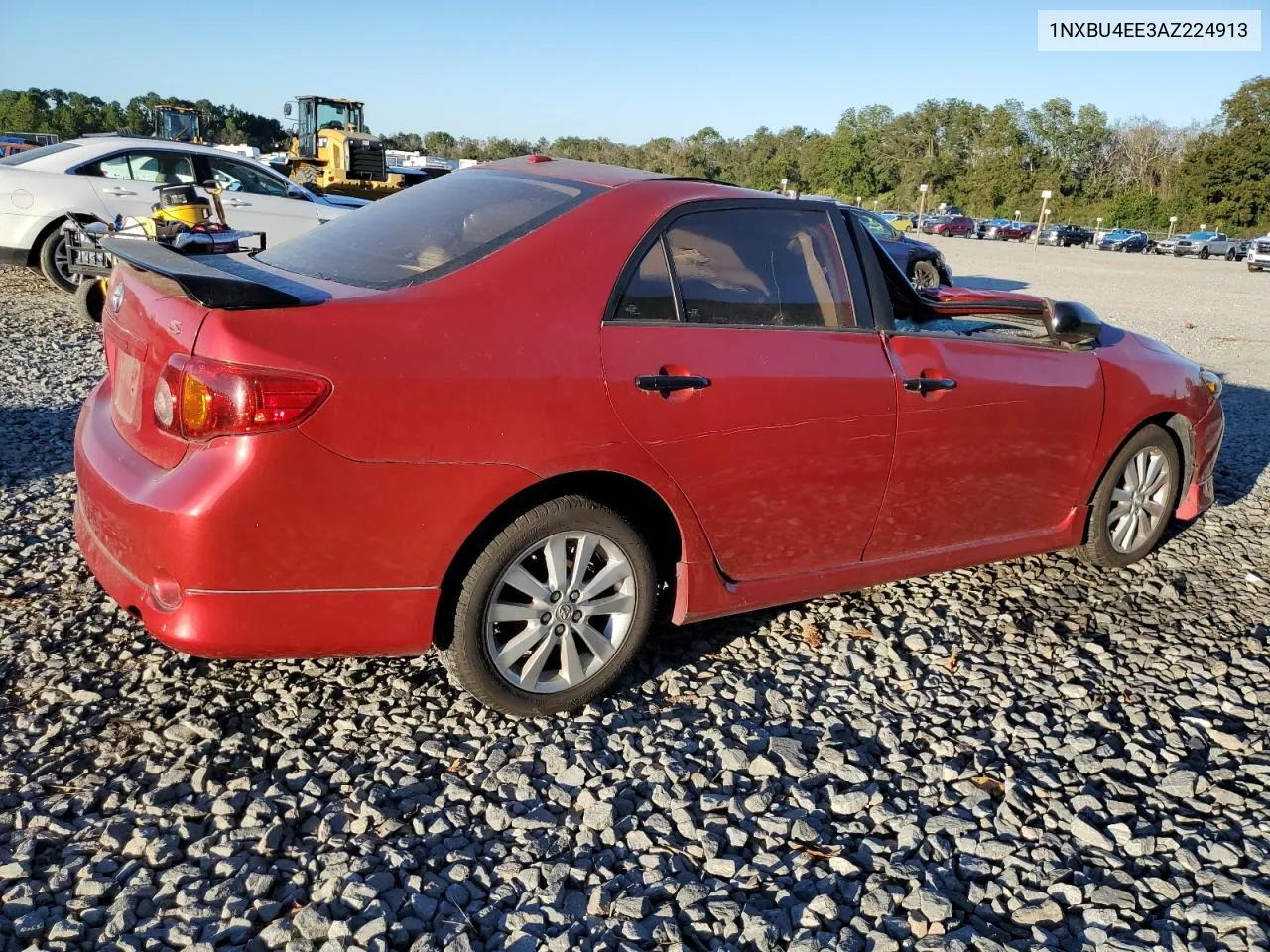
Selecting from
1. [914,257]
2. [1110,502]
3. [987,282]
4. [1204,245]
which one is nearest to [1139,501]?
[1110,502]

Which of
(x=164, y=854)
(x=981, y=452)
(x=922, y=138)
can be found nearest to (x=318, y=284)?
(x=164, y=854)

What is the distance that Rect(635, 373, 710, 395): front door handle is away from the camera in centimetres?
304

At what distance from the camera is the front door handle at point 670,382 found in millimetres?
3035

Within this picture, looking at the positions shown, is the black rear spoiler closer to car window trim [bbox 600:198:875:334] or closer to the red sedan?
the red sedan

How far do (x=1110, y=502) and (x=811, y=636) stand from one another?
175cm

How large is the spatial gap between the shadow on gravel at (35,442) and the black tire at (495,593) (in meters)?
2.77

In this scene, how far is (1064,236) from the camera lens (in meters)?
60.5

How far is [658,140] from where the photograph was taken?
106750 millimetres

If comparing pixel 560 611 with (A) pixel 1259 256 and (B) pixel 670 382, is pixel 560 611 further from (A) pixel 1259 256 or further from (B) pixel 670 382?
(A) pixel 1259 256

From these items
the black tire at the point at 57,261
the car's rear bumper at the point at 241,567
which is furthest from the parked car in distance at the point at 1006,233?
the car's rear bumper at the point at 241,567

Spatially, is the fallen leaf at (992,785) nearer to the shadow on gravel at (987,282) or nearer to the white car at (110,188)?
the white car at (110,188)

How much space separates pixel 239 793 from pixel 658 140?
11028 centimetres

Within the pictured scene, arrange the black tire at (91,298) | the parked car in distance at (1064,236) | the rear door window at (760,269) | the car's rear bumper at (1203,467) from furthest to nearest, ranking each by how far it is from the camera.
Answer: the parked car in distance at (1064,236), the black tire at (91,298), the car's rear bumper at (1203,467), the rear door window at (760,269)

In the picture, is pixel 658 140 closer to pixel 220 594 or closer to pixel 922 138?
pixel 922 138
